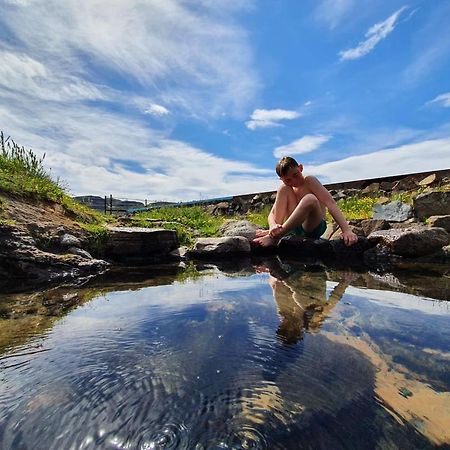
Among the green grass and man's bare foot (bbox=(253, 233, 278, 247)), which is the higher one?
the green grass

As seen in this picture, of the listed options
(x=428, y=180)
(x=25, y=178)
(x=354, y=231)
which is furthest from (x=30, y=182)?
(x=428, y=180)

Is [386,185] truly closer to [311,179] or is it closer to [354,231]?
[354,231]

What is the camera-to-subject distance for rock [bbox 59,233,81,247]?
159 inches

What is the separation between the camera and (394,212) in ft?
21.0

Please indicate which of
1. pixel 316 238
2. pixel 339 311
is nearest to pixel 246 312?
pixel 339 311

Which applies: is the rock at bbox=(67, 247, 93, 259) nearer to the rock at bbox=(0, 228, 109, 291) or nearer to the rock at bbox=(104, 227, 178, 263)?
the rock at bbox=(0, 228, 109, 291)

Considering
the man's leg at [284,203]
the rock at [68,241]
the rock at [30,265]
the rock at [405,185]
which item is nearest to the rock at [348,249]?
the man's leg at [284,203]

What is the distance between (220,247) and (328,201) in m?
1.79

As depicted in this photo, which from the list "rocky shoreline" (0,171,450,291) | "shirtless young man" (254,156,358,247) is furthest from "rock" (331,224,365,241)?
"shirtless young man" (254,156,358,247)

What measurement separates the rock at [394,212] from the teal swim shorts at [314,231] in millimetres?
2217

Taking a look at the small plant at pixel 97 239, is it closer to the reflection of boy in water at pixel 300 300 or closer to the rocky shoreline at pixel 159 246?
the rocky shoreline at pixel 159 246

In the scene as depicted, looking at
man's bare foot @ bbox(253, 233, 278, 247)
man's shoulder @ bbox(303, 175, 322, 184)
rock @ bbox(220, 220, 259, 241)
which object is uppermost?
man's shoulder @ bbox(303, 175, 322, 184)

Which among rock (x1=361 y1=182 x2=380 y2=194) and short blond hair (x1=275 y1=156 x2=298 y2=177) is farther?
rock (x1=361 y1=182 x2=380 y2=194)

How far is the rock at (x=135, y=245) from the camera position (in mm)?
4730
